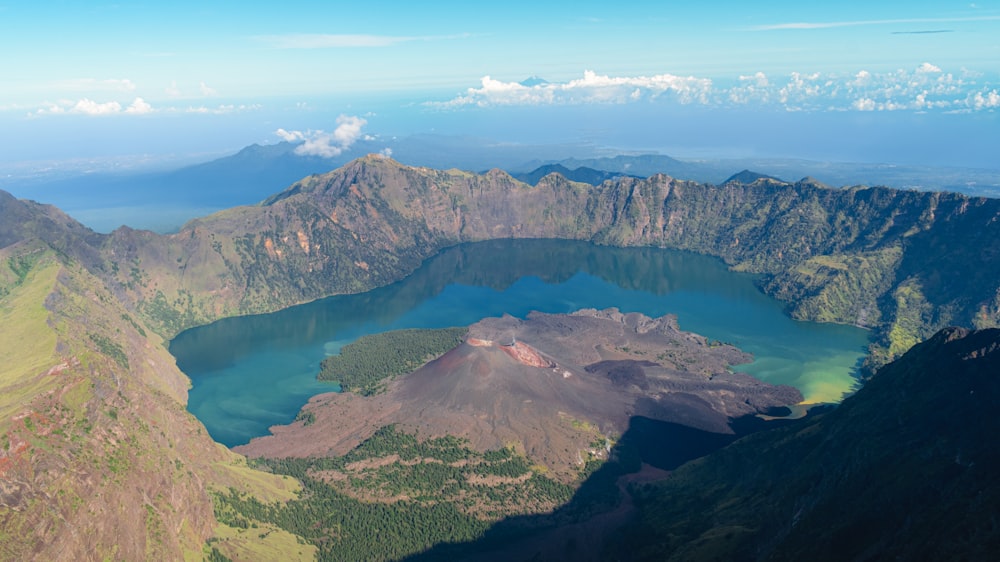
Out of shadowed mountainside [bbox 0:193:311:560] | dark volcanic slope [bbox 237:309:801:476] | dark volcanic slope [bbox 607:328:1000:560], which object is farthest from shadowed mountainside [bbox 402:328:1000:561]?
shadowed mountainside [bbox 0:193:311:560]

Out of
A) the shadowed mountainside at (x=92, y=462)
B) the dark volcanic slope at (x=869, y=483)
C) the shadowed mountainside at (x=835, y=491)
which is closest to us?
the dark volcanic slope at (x=869, y=483)

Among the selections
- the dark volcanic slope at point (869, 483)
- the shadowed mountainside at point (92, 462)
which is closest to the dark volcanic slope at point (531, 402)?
the shadowed mountainside at point (92, 462)

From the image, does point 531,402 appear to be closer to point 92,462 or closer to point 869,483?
point 869,483

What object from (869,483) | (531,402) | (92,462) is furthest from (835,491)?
(92,462)

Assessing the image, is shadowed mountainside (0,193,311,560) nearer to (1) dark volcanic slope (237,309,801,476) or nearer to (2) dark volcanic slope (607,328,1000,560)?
(1) dark volcanic slope (237,309,801,476)

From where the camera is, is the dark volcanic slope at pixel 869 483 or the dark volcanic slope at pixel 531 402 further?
the dark volcanic slope at pixel 531 402

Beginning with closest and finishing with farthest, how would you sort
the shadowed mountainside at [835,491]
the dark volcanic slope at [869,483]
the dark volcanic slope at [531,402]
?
the dark volcanic slope at [869,483] < the shadowed mountainside at [835,491] < the dark volcanic slope at [531,402]

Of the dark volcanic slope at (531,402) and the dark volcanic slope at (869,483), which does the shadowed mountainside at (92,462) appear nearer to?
the dark volcanic slope at (531,402)

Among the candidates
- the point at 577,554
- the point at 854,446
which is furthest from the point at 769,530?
the point at 577,554

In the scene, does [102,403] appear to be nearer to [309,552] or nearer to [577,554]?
[309,552]
